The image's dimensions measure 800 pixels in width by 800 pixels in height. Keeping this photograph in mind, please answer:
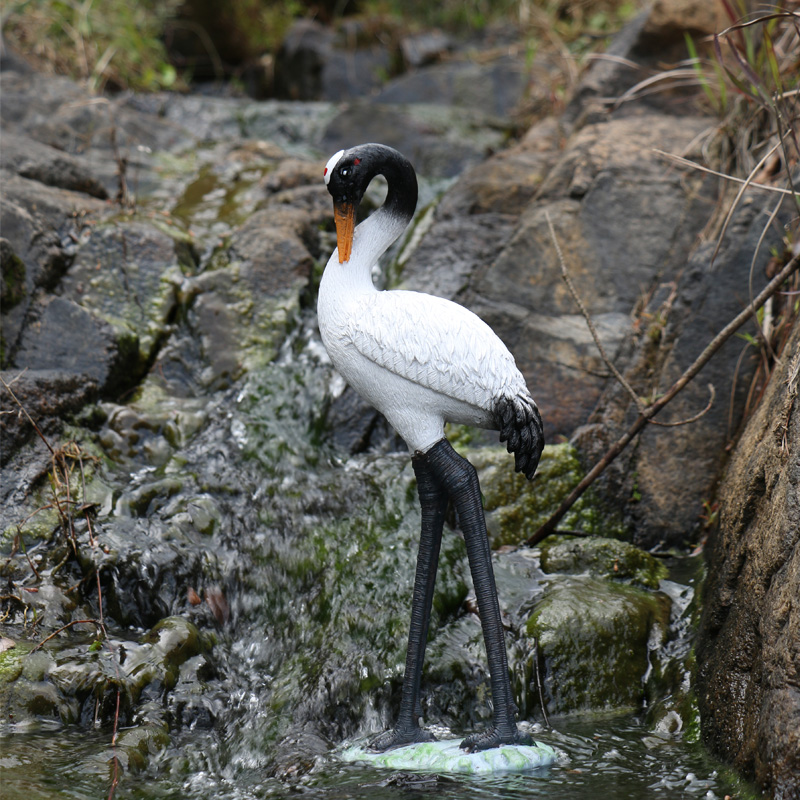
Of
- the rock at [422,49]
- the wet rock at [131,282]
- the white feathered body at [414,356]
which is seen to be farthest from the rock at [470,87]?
the white feathered body at [414,356]

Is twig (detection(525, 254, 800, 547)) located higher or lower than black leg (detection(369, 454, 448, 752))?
higher

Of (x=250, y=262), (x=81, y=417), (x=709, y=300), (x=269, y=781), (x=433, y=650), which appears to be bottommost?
(x=269, y=781)

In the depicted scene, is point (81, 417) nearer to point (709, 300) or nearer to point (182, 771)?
point (182, 771)

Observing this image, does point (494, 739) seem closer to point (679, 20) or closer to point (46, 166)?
point (46, 166)

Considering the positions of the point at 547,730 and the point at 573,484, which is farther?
the point at 573,484

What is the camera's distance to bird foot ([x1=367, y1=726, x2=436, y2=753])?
2.77m

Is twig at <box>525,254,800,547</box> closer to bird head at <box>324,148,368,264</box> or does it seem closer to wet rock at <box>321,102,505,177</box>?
bird head at <box>324,148,368,264</box>

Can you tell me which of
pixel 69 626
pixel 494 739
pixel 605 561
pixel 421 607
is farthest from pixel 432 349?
pixel 69 626

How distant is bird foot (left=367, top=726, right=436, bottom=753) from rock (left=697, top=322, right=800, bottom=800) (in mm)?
982

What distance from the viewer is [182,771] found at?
8.96 ft

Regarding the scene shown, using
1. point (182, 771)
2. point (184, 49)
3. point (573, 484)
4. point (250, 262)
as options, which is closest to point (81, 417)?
point (250, 262)

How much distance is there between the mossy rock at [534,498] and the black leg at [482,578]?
3.86ft

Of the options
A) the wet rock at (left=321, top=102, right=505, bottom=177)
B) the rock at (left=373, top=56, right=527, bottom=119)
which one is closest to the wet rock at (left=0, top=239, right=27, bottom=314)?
the wet rock at (left=321, top=102, right=505, bottom=177)

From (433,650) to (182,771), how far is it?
1.05 meters
